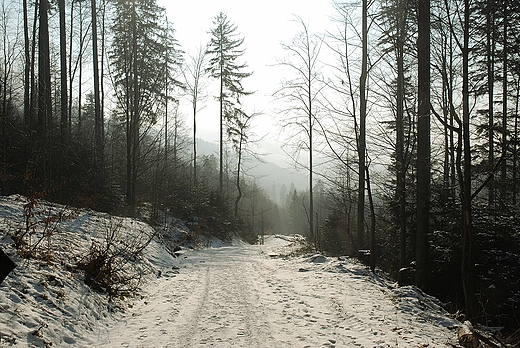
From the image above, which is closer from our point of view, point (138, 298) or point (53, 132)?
point (138, 298)

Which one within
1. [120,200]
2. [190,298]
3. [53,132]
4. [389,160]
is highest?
[53,132]

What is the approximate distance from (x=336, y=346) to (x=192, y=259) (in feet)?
29.7

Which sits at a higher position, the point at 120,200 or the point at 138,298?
the point at 120,200

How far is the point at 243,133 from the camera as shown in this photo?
2727cm

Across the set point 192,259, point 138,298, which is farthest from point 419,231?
point 192,259

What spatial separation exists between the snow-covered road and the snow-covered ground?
1cm

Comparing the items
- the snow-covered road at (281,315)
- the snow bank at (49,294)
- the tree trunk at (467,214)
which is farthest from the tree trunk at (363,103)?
the snow bank at (49,294)

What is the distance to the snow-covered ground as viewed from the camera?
451 centimetres

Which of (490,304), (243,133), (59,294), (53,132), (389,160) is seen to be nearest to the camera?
(59,294)

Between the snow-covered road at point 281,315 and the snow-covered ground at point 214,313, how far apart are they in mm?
15

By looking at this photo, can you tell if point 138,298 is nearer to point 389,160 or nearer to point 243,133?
point 389,160

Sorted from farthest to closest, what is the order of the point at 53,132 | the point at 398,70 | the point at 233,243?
1. the point at 233,243
2. the point at 53,132
3. the point at 398,70

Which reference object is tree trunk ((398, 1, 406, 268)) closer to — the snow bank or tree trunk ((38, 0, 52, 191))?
the snow bank

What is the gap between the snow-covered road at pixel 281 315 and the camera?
4.70 m
